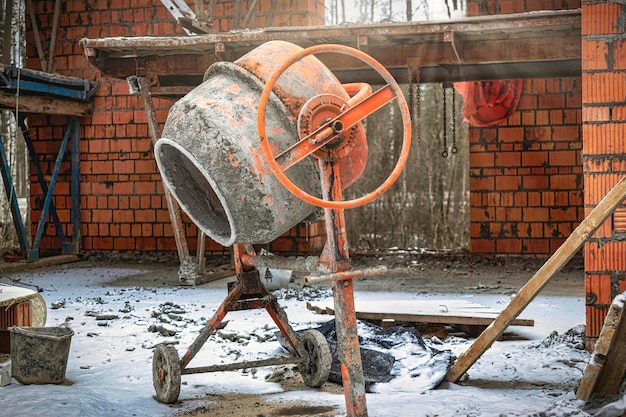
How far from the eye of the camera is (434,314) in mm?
5238

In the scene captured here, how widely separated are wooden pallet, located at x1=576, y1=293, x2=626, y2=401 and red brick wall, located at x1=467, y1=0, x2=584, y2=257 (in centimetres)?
601

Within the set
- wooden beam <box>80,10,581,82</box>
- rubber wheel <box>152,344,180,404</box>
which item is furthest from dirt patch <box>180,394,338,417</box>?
wooden beam <box>80,10,581,82</box>

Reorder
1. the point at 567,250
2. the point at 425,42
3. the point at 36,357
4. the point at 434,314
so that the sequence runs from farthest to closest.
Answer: the point at 425,42 < the point at 434,314 < the point at 36,357 < the point at 567,250

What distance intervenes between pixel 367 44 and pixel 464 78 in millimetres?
1322

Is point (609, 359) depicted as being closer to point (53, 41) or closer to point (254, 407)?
point (254, 407)

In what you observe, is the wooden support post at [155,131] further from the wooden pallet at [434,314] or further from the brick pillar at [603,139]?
the brick pillar at [603,139]

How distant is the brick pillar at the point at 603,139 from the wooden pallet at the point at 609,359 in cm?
105

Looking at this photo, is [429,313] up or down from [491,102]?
down

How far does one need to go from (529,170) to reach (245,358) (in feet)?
19.1

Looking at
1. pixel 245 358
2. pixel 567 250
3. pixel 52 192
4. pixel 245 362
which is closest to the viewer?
pixel 567 250

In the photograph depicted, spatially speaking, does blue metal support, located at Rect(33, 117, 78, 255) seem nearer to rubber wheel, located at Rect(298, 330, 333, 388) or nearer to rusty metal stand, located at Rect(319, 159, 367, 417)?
rubber wheel, located at Rect(298, 330, 333, 388)

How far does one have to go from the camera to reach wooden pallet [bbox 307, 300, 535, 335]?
5172 mm

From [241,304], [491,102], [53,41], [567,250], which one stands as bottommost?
[241,304]

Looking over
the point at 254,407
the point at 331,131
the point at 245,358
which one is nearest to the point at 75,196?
the point at 245,358
